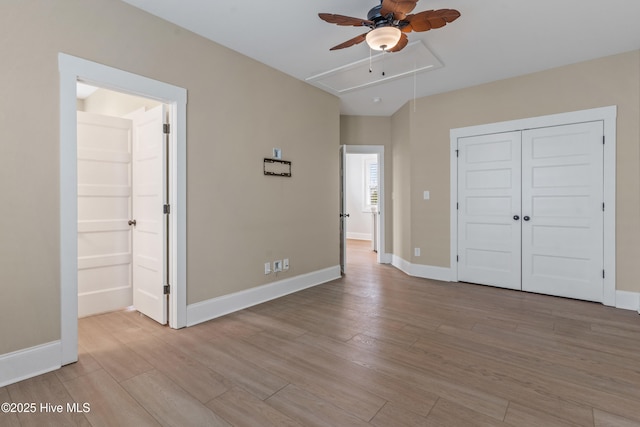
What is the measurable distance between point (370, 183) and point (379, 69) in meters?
5.78

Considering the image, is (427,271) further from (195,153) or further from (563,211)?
(195,153)

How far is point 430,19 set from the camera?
2.19 metres

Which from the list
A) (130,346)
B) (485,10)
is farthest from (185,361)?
(485,10)

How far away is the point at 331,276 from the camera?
15.0 feet

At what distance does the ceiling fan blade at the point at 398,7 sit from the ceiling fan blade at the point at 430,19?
86 millimetres

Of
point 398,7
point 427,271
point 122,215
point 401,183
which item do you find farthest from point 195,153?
point 427,271

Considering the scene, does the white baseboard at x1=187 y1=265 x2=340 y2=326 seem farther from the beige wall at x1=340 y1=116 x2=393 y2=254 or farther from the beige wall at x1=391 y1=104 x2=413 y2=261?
the beige wall at x1=340 y1=116 x2=393 y2=254

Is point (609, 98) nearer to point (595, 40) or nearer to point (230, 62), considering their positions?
point (595, 40)

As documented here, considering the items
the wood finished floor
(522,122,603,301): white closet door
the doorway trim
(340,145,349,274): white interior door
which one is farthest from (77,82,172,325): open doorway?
(522,122,603,301): white closet door

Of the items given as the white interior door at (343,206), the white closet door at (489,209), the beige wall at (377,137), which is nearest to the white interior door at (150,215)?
the white interior door at (343,206)

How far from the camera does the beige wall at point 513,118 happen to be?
10.9 ft

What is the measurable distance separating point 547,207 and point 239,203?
3701 millimetres

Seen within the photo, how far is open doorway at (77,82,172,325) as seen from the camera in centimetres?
292

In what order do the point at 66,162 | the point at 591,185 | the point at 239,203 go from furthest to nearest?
the point at 591,185
the point at 239,203
the point at 66,162
